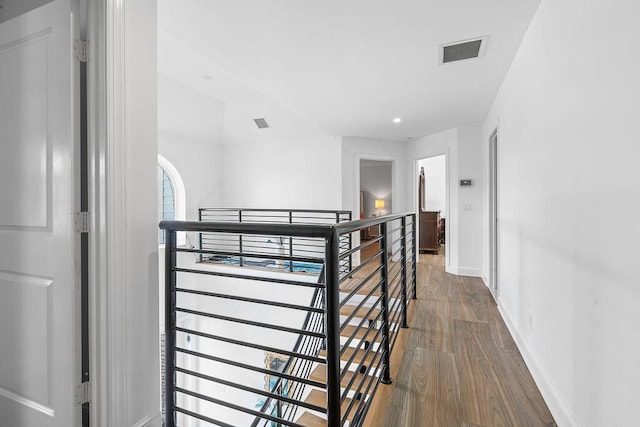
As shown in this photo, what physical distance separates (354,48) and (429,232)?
17.1ft

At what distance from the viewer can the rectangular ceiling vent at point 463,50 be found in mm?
2316

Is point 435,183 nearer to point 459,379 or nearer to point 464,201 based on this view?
point 464,201

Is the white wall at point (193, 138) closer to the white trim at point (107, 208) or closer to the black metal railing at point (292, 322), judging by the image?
the black metal railing at point (292, 322)

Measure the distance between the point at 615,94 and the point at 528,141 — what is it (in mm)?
1105

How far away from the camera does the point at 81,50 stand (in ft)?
4.27

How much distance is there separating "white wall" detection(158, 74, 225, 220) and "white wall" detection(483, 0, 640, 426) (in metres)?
4.59

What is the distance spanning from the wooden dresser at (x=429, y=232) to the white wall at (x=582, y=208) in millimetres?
4508

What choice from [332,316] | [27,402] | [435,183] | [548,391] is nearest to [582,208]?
[548,391]

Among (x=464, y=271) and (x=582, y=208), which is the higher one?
(x=582, y=208)

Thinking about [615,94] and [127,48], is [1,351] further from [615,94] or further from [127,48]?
[615,94]

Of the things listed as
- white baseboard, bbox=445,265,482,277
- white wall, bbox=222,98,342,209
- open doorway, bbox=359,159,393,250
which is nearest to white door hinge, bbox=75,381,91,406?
white wall, bbox=222,98,342,209

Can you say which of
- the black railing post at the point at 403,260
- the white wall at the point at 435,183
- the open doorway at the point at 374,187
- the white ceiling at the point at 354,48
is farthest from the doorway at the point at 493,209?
the open doorway at the point at 374,187

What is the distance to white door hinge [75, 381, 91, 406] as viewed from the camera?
4.34 feet

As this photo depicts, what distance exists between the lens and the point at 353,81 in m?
3.04
